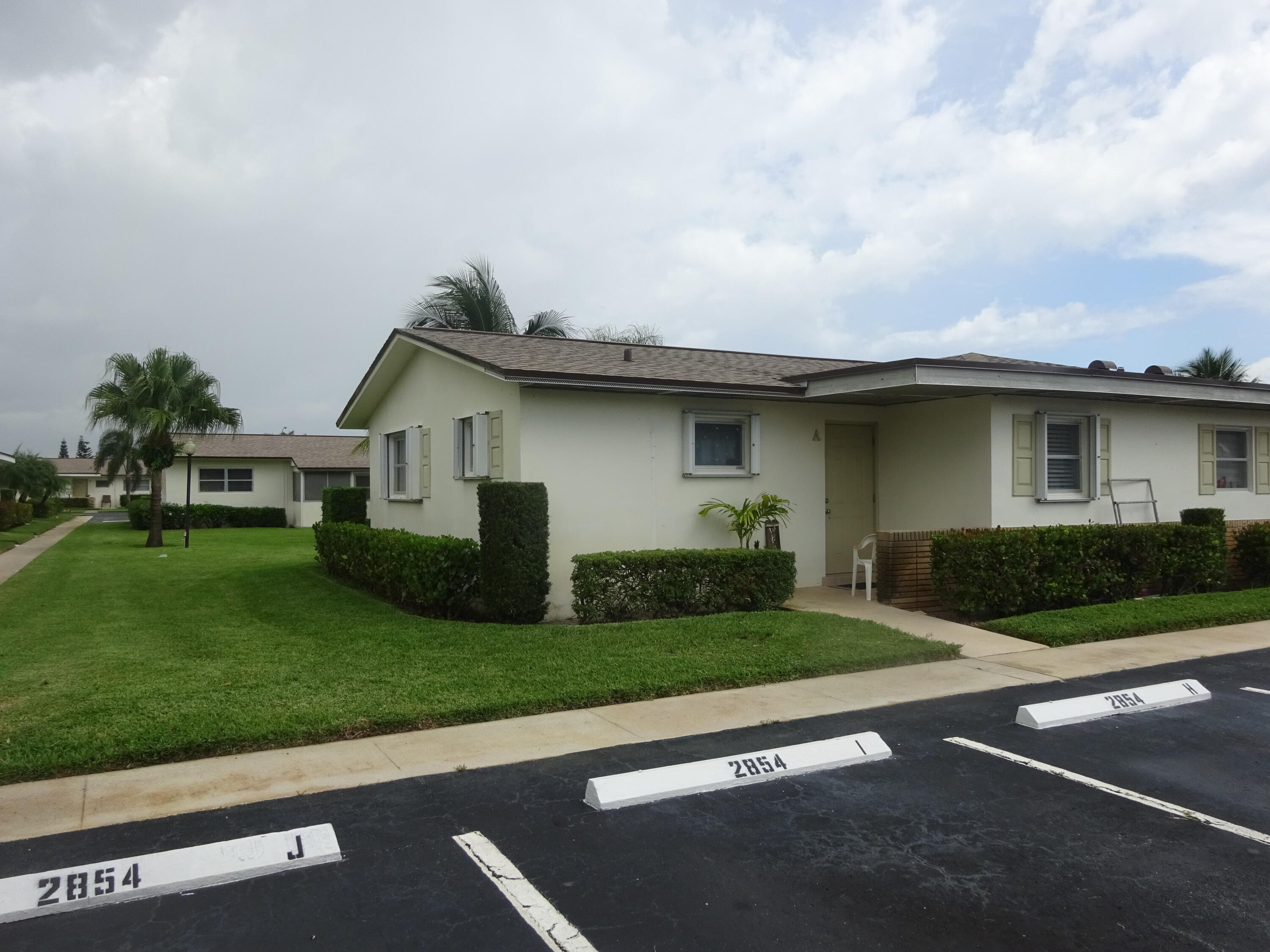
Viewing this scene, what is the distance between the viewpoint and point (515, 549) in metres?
9.74

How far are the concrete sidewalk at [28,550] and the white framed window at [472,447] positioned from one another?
9.15 metres

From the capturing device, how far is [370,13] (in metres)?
12.6

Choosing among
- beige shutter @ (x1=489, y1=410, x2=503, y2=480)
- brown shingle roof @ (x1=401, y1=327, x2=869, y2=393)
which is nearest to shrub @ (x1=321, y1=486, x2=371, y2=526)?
brown shingle roof @ (x1=401, y1=327, x2=869, y2=393)

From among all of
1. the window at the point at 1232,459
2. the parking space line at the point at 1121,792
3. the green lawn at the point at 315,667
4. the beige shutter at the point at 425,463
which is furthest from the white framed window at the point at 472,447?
the window at the point at 1232,459

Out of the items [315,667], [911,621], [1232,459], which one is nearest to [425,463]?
[315,667]

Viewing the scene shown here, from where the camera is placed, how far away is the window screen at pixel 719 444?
11.7 metres

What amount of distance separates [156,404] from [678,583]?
65.0 ft

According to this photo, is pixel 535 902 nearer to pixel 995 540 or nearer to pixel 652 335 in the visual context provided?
pixel 995 540

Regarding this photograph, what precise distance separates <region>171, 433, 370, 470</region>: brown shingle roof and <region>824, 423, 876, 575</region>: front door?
25.1 m

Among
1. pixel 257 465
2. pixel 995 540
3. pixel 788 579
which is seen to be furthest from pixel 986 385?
pixel 257 465

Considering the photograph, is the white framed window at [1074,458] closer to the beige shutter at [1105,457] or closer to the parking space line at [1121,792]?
the beige shutter at [1105,457]

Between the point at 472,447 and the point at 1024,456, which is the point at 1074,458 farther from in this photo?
the point at 472,447

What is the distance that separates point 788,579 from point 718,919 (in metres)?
7.21

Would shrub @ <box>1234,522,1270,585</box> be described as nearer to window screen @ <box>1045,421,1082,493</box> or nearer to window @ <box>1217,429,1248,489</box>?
window @ <box>1217,429,1248,489</box>
